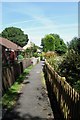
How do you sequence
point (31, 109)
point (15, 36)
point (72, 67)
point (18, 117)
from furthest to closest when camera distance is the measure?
point (15, 36) < point (72, 67) < point (31, 109) < point (18, 117)

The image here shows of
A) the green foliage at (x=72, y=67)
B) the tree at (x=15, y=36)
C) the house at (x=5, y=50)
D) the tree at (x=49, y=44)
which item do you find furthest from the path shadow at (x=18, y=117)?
the tree at (x=15, y=36)

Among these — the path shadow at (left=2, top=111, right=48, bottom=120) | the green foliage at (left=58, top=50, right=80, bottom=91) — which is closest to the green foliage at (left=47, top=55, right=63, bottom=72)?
the green foliage at (left=58, top=50, right=80, bottom=91)

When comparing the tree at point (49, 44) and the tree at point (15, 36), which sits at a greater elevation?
the tree at point (15, 36)

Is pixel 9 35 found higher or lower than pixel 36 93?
higher

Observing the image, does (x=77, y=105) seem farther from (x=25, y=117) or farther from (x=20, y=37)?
(x=20, y=37)

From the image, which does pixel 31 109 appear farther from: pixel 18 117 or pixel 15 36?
pixel 15 36

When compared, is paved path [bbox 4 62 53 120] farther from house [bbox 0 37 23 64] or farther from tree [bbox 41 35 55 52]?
tree [bbox 41 35 55 52]

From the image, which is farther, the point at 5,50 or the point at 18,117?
the point at 5,50

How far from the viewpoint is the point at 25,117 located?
26.6ft

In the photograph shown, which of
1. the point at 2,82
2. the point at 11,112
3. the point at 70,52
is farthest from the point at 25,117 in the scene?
the point at 70,52

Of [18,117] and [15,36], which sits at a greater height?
[15,36]

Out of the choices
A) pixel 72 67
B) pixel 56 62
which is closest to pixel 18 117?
pixel 72 67

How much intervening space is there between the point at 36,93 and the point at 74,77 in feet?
6.38

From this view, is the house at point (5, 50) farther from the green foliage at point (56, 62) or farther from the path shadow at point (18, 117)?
the path shadow at point (18, 117)
